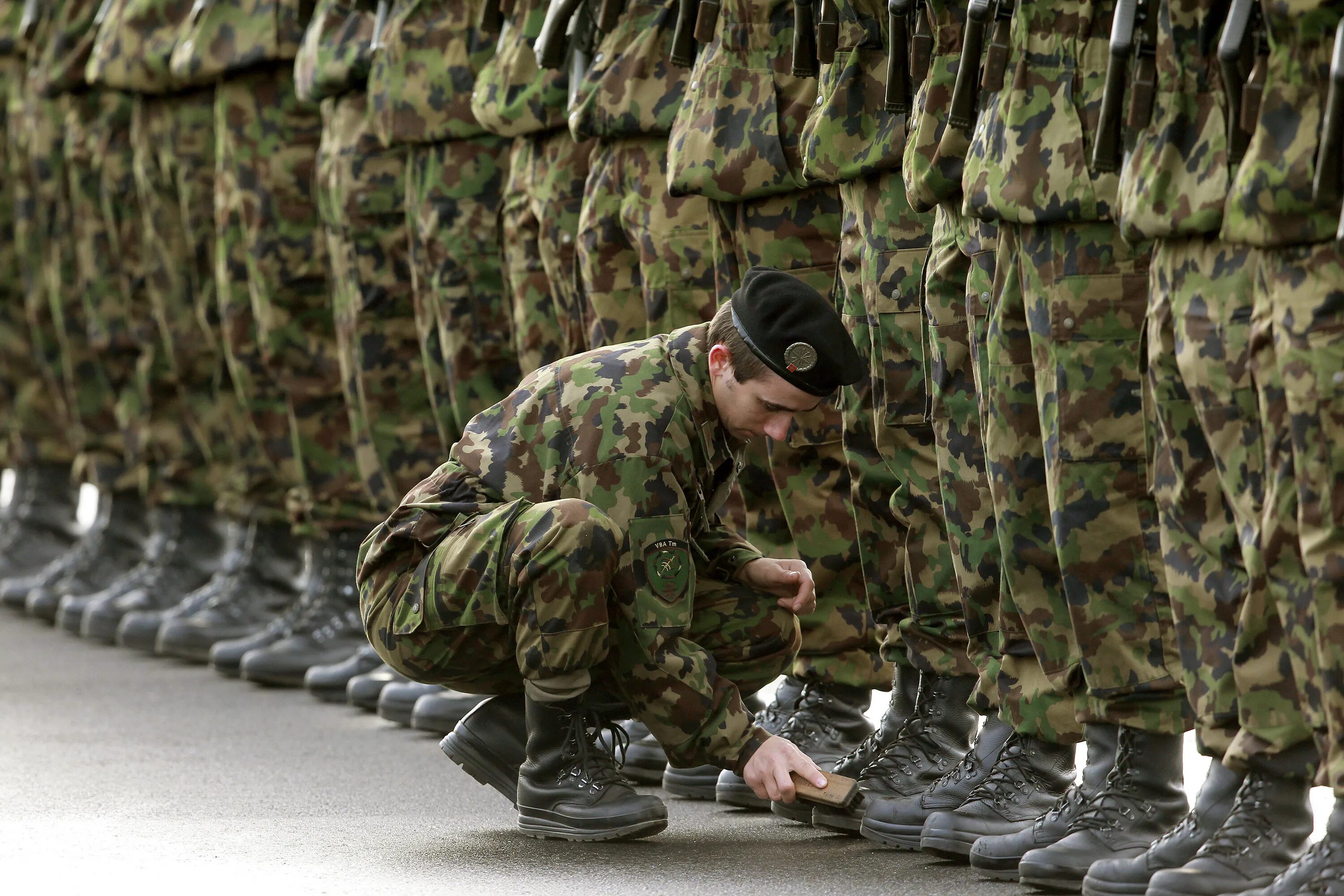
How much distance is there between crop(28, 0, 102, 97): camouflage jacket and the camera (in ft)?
27.2

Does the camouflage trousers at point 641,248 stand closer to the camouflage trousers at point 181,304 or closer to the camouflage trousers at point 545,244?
the camouflage trousers at point 545,244

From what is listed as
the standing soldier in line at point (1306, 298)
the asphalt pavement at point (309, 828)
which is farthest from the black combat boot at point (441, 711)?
the standing soldier in line at point (1306, 298)

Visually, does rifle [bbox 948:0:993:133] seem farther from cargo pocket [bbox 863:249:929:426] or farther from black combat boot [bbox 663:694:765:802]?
black combat boot [bbox 663:694:765:802]

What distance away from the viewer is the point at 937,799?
169 inches

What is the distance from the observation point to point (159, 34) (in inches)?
292

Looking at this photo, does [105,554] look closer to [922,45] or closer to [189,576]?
[189,576]

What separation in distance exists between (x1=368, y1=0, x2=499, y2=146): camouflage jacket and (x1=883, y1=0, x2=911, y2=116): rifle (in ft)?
6.48

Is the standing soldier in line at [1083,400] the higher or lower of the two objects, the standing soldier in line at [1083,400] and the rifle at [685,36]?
the lower

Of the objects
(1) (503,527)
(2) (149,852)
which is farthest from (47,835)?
(1) (503,527)

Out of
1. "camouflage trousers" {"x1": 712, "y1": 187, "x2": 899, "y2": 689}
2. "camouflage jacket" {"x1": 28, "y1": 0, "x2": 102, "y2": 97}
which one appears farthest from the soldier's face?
"camouflage jacket" {"x1": 28, "y1": 0, "x2": 102, "y2": 97}

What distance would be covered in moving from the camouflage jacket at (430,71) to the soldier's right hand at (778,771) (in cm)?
253

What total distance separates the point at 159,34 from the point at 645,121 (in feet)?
9.20

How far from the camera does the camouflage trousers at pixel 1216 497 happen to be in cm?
341

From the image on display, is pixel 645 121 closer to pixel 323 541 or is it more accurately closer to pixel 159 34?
pixel 323 541
